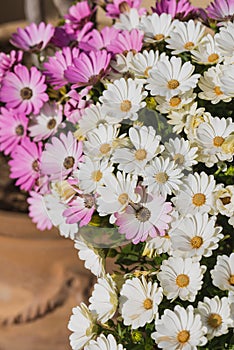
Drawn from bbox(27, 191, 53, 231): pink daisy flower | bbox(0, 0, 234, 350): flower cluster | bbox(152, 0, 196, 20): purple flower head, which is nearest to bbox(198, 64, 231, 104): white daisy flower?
bbox(0, 0, 234, 350): flower cluster

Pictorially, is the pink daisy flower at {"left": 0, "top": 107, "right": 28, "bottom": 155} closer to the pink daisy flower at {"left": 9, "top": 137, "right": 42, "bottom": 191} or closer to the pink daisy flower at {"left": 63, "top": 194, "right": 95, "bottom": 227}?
the pink daisy flower at {"left": 9, "top": 137, "right": 42, "bottom": 191}

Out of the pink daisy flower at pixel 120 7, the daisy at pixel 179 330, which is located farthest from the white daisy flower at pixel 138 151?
the pink daisy flower at pixel 120 7

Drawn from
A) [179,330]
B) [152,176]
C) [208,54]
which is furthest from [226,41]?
[179,330]

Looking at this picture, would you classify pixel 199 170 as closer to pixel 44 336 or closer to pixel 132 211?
pixel 132 211

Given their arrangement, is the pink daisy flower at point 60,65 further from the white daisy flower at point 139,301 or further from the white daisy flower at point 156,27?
the white daisy flower at point 139,301

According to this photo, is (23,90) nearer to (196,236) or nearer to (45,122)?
(45,122)

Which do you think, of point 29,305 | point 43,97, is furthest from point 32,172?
point 29,305
